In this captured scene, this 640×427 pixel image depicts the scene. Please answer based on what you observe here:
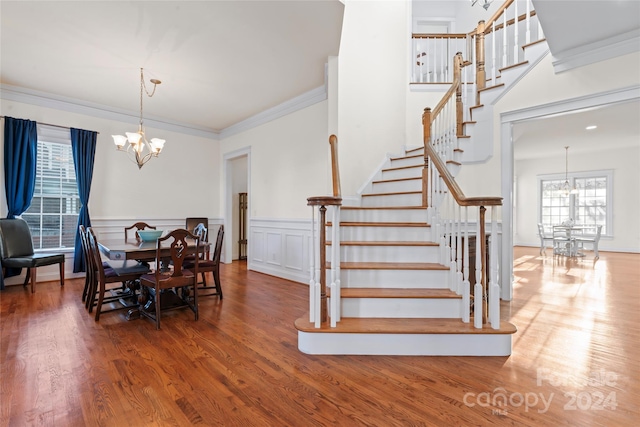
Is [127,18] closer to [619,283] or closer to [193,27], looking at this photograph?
[193,27]

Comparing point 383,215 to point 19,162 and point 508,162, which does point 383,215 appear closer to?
point 508,162

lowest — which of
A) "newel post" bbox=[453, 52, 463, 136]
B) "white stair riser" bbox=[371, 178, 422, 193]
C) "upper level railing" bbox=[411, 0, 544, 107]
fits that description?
"white stair riser" bbox=[371, 178, 422, 193]

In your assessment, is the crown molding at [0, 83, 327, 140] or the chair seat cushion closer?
the chair seat cushion

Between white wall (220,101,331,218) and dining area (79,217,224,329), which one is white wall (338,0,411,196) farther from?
dining area (79,217,224,329)

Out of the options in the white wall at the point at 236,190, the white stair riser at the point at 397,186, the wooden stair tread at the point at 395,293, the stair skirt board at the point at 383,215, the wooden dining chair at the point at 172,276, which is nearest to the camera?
the wooden stair tread at the point at 395,293

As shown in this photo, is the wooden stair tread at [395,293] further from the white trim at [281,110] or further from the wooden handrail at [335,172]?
the white trim at [281,110]

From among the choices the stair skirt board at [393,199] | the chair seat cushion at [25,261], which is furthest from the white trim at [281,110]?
the chair seat cushion at [25,261]

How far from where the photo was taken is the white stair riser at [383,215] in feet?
10.9

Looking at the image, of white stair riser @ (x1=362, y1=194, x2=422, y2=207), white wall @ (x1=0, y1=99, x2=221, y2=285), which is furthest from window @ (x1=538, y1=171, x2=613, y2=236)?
white wall @ (x1=0, y1=99, x2=221, y2=285)

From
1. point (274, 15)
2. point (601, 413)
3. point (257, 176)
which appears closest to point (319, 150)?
point (257, 176)

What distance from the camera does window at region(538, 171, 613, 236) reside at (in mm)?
8312

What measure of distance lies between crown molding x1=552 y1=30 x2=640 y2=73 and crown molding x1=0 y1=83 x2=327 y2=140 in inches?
109

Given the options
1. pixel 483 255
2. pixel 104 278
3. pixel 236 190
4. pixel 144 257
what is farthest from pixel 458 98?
pixel 236 190

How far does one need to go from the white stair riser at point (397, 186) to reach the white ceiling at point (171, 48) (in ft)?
5.51
